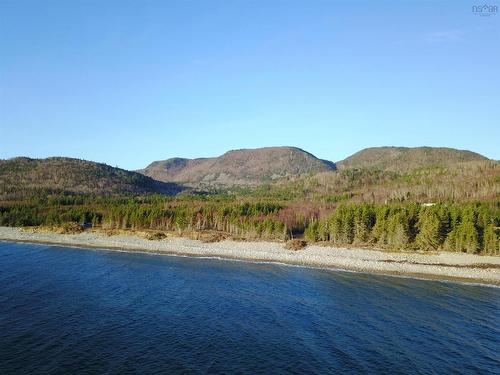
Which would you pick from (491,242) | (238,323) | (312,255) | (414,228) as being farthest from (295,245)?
(238,323)

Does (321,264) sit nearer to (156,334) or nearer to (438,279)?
(438,279)

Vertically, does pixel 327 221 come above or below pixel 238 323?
above

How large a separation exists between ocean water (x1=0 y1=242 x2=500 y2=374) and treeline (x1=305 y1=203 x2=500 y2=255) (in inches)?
1083

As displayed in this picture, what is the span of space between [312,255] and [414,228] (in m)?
32.7

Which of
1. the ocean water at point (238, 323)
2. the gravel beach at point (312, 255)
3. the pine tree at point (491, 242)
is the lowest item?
the ocean water at point (238, 323)

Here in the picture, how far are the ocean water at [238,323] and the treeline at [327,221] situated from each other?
28.8m

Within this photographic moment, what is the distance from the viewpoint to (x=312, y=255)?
328ft

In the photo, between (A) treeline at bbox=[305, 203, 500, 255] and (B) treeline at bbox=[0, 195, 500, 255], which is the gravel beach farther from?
(B) treeline at bbox=[0, 195, 500, 255]

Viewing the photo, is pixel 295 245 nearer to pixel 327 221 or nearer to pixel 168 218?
pixel 327 221

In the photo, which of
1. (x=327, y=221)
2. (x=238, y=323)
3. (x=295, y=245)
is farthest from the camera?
(x=327, y=221)

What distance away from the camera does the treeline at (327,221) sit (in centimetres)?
10219

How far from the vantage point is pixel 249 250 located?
359 ft

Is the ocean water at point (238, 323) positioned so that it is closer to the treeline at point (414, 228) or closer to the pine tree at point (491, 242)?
the pine tree at point (491, 242)

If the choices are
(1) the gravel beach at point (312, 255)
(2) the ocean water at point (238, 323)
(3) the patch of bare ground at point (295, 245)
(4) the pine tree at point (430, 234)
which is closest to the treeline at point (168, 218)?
(1) the gravel beach at point (312, 255)
